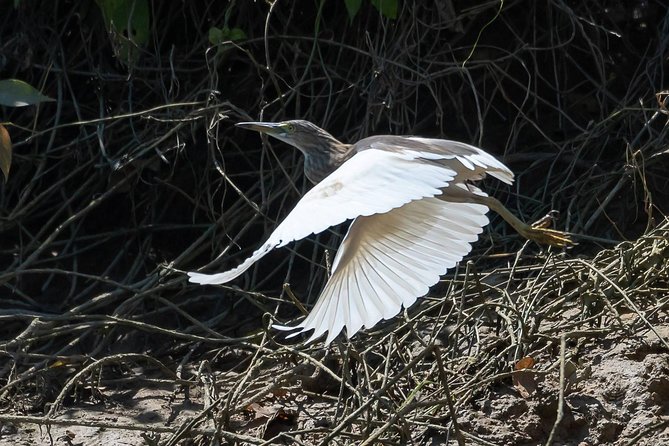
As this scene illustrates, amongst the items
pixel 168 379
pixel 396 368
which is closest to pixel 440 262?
pixel 396 368

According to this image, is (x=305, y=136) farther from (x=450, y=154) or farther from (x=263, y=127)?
(x=450, y=154)

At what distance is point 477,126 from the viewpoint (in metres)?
5.37

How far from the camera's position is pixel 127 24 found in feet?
15.5

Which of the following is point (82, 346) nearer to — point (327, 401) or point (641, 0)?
point (327, 401)

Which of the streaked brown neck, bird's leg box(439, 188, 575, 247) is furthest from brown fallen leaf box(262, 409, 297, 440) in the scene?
the streaked brown neck

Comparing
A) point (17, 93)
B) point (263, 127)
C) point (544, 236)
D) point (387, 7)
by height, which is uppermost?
point (17, 93)

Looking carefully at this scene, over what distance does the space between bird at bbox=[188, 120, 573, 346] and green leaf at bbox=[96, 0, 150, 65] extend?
854 mm

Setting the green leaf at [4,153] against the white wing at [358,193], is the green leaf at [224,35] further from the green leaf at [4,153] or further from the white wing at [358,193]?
the green leaf at [4,153]

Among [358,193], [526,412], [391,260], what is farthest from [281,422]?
[358,193]

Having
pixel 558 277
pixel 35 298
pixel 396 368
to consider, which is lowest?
pixel 35 298

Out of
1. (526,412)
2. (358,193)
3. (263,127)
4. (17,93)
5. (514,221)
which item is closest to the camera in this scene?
(17,93)

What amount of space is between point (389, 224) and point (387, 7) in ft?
4.12

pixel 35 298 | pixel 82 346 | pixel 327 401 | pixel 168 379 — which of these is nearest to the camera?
pixel 327 401

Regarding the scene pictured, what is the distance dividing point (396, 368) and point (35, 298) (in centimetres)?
179
